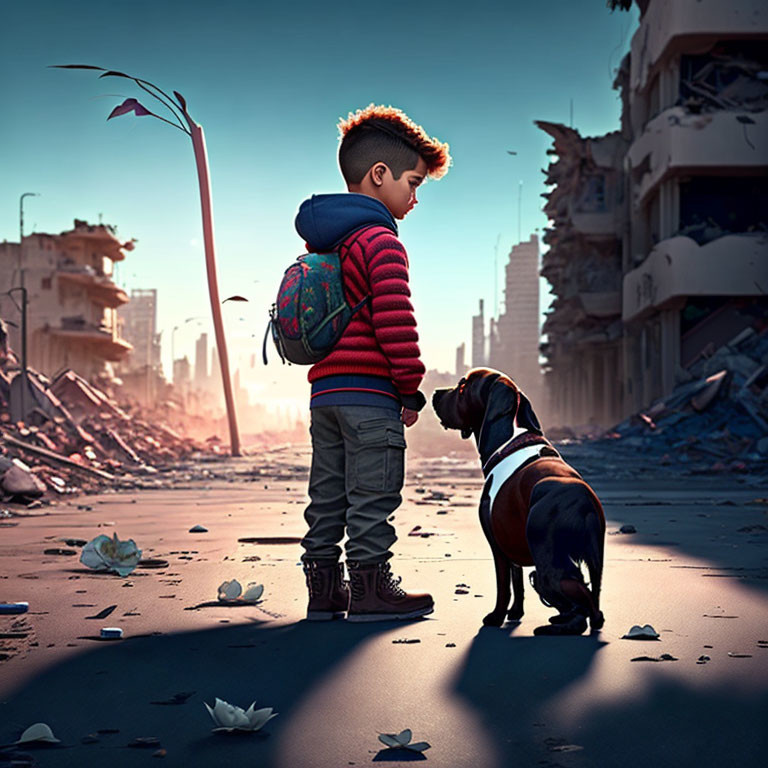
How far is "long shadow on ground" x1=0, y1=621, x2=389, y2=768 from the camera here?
2334mm

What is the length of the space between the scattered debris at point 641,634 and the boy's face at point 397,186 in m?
2.13

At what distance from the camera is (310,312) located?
13.5ft

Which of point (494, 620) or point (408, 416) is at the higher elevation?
point (408, 416)

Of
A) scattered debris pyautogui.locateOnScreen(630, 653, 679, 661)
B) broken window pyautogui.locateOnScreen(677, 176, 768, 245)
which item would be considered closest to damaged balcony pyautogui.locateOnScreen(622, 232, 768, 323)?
broken window pyautogui.locateOnScreen(677, 176, 768, 245)

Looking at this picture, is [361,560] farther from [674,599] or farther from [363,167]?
[363,167]

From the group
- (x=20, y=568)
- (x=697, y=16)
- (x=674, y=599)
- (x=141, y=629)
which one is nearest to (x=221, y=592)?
(x=141, y=629)

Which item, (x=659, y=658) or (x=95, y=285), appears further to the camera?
(x=95, y=285)

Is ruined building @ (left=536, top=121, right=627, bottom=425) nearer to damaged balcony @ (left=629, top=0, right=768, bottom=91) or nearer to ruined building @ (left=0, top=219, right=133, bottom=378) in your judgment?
damaged balcony @ (left=629, top=0, right=768, bottom=91)

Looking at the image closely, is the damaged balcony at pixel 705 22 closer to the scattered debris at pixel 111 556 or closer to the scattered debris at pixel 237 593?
the scattered debris at pixel 111 556

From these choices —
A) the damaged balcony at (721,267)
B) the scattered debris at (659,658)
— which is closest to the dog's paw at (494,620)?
the scattered debris at (659,658)

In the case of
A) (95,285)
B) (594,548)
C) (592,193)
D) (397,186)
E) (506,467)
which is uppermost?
(592,193)

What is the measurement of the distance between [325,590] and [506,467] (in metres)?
0.96

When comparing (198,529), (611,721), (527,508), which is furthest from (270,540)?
(611,721)

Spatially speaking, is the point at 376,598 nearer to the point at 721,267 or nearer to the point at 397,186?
the point at 397,186
